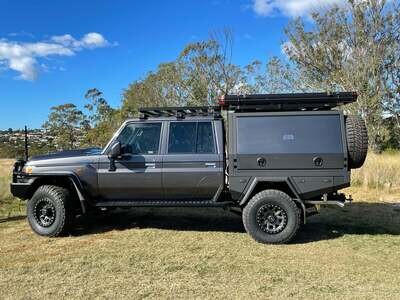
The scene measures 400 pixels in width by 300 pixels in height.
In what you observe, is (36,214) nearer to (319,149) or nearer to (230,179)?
(230,179)

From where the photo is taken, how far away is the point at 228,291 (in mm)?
5008

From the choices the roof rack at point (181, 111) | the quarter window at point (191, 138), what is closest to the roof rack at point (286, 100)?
the roof rack at point (181, 111)

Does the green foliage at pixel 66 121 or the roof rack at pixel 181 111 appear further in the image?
the green foliage at pixel 66 121

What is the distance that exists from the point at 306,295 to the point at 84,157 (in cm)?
426

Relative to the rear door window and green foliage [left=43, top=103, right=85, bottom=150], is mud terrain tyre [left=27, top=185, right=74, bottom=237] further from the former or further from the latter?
green foliage [left=43, top=103, right=85, bottom=150]

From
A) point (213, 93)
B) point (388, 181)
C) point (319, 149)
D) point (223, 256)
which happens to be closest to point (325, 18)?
point (213, 93)

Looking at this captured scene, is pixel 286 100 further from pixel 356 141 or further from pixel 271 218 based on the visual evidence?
pixel 271 218

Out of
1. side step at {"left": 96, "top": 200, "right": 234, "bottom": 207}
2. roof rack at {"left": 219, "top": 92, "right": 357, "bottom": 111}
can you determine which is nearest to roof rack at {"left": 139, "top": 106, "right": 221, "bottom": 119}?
roof rack at {"left": 219, "top": 92, "right": 357, "bottom": 111}

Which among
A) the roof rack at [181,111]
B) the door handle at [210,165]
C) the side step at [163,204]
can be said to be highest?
the roof rack at [181,111]

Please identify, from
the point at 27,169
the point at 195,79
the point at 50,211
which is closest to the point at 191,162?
the point at 50,211

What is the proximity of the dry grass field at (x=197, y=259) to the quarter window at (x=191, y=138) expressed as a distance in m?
1.44

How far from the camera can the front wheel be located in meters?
6.94

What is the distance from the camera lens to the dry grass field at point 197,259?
507 centimetres

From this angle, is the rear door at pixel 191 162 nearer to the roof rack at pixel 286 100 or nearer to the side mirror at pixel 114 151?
the roof rack at pixel 286 100
